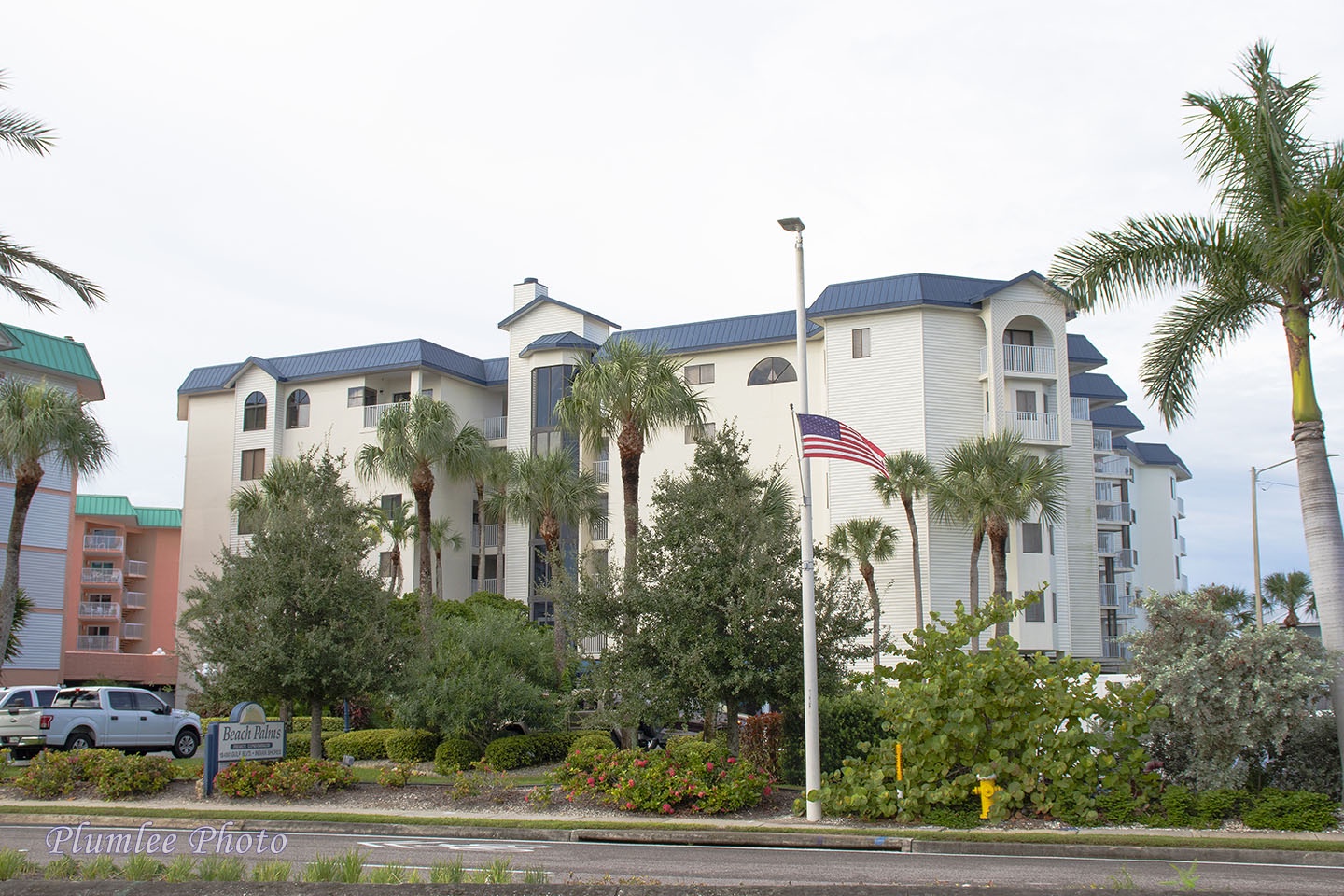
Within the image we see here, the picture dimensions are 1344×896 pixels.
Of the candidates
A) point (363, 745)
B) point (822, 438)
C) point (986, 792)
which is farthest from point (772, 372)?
point (986, 792)

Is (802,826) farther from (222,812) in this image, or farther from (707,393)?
(707,393)

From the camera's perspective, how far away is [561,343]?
4894 cm

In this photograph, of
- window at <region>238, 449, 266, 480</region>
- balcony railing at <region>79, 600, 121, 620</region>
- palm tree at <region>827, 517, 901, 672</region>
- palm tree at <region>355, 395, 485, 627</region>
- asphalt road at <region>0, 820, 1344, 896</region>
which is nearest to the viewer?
asphalt road at <region>0, 820, 1344, 896</region>

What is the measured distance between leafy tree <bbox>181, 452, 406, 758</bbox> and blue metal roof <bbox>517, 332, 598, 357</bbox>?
2682 centimetres

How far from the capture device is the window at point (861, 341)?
42.6 meters

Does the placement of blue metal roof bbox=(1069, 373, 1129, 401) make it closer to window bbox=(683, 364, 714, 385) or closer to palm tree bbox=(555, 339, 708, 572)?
window bbox=(683, 364, 714, 385)

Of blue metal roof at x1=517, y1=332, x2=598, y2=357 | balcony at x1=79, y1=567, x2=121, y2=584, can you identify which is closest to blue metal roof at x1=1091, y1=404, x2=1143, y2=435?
blue metal roof at x1=517, y1=332, x2=598, y2=357

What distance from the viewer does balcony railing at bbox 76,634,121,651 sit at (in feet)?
213

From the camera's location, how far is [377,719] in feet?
109

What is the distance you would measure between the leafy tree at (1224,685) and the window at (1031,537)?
26.1 m

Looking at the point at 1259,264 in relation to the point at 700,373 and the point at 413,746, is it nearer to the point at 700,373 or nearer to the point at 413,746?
the point at 413,746

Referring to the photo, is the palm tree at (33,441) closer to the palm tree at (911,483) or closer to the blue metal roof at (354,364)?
the blue metal roof at (354,364)

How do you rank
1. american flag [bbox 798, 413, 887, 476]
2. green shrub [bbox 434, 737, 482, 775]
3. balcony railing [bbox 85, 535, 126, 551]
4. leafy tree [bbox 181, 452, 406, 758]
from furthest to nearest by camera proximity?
balcony railing [bbox 85, 535, 126, 551], green shrub [bbox 434, 737, 482, 775], leafy tree [bbox 181, 452, 406, 758], american flag [bbox 798, 413, 887, 476]

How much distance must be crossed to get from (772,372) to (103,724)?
27.1 m
